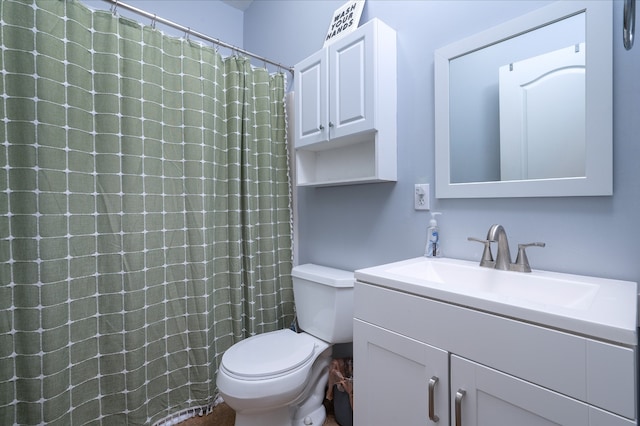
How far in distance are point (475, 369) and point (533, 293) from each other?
37cm

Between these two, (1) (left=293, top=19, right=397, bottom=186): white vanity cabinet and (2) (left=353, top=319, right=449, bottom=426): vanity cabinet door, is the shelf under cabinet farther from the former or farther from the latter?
(2) (left=353, top=319, right=449, bottom=426): vanity cabinet door

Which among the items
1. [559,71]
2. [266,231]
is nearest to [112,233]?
[266,231]

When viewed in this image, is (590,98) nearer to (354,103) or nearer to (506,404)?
(354,103)

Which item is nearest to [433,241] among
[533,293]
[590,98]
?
[533,293]

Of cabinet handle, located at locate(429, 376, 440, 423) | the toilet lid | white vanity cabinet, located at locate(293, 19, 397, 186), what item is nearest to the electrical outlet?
white vanity cabinet, located at locate(293, 19, 397, 186)

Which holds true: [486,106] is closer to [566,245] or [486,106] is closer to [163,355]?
[566,245]

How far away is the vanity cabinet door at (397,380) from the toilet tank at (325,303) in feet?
1.32

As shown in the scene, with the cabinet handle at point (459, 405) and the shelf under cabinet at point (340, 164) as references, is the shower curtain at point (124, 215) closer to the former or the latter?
the shelf under cabinet at point (340, 164)

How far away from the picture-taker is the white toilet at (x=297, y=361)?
3.88ft

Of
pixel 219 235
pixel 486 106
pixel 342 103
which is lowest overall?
pixel 219 235

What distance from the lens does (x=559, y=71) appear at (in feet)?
3.27

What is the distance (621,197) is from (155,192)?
5.96 feet

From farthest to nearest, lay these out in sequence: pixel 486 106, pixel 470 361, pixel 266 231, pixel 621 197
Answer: pixel 266 231 → pixel 486 106 → pixel 621 197 → pixel 470 361

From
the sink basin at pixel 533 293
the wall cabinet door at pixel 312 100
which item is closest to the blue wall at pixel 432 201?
the sink basin at pixel 533 293
